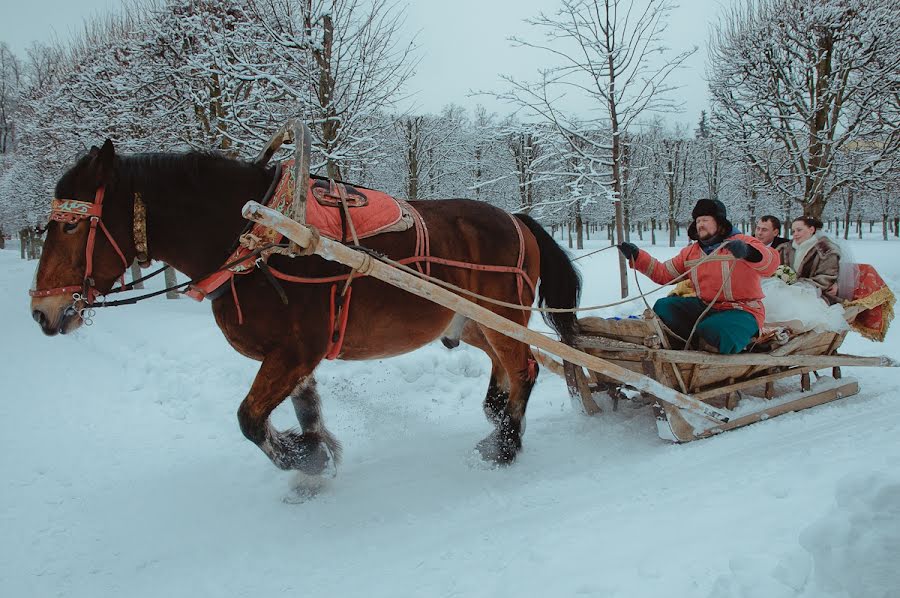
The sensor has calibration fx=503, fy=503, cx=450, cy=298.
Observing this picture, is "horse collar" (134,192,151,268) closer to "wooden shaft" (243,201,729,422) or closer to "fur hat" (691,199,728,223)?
"wooden shaft" (243,201,729,422)

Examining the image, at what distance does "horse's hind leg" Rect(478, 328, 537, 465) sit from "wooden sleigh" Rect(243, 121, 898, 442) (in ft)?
0.89

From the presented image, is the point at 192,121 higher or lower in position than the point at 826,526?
higher

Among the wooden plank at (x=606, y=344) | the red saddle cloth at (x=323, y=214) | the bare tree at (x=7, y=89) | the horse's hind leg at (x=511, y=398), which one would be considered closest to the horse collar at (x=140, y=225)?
the red saddle cloth at (x=323, y=214)

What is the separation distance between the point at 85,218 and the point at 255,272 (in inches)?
32.7

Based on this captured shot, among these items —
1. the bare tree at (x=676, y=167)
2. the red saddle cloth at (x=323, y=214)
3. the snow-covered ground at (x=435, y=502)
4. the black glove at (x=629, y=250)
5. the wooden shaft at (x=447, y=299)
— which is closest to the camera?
the snow-covered ground at (x=435, y=502)

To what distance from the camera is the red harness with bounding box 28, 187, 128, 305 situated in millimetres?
2465

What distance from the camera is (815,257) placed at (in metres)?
4.83

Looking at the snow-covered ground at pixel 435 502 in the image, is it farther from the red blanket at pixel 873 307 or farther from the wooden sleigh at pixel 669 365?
the red blanket at pixel 873 307

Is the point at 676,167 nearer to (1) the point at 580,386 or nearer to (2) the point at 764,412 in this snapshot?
(2) the point at 764,412

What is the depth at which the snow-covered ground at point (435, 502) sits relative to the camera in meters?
1.84

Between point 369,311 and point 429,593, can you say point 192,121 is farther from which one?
point 429,593

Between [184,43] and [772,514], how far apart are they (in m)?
10.8

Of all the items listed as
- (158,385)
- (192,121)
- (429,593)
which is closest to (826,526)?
(429,593)

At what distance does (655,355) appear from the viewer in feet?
11.3
